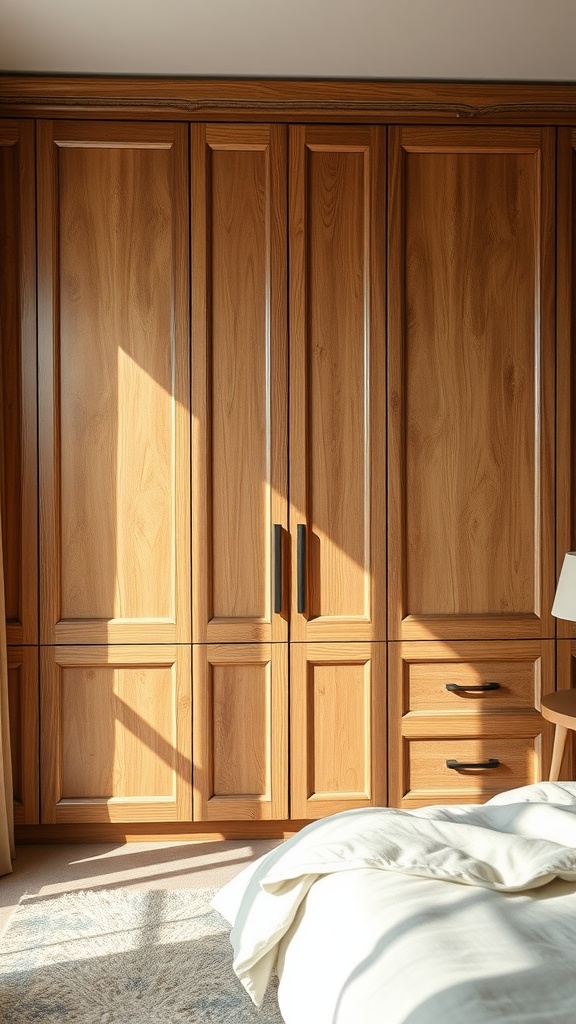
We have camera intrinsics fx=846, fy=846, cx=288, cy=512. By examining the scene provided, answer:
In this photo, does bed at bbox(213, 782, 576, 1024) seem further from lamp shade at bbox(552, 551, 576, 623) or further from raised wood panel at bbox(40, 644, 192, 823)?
raised wood panel at bbox(40, 644, 192, 823)

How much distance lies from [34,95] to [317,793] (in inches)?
108

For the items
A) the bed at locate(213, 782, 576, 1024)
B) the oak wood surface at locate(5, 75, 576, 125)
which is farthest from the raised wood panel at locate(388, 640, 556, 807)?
the oak wood surface at locate(5, 75, 576, 125)

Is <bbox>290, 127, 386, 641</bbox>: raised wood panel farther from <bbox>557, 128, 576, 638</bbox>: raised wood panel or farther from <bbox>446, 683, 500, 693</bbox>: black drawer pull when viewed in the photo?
<bbox>557, 128, 576, 638</bbox>: raised wood panel

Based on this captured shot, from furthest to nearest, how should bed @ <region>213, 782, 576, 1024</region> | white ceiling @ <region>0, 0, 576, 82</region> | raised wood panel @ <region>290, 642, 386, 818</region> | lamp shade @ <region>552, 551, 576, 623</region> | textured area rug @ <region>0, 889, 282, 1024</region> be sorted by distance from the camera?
1. raised wood panel @ <region>290, 642, 386, 818</region>
2. lamp shade @ <region>552, 551, 576, 623</region>
3. white ceiling @ <region>0, 0, 576, 82</region>
4. textured area rug @ <region>0, 889, 282, 1024</region>
5. bed @ <region>213, 782, 576, 1024</region>

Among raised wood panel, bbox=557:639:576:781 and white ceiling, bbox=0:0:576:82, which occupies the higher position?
white ceiling, bbox=0:0:576:82

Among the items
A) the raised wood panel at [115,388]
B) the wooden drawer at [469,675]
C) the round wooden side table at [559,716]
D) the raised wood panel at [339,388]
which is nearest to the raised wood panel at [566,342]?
the wooden drawer at [469,675]

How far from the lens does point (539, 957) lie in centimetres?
123

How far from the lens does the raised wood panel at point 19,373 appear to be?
3.06 m

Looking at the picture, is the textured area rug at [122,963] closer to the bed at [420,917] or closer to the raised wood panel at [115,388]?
the bed at [420,917]

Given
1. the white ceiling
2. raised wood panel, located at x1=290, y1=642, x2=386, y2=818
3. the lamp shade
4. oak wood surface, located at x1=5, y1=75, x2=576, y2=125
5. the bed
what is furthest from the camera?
raised wood panel, located at x1=290, y1=642, x2=386, y2=818

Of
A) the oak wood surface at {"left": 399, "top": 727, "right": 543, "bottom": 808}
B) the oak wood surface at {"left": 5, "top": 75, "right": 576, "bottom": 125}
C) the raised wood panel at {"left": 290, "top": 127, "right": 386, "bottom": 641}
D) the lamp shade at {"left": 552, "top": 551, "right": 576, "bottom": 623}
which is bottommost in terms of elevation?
the oak wood surface at {"left": 399, "top": 727, "right": 543, "bottom": 808}

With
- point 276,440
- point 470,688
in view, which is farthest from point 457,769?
point 276,440

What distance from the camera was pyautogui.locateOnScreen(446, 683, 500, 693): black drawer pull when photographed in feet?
10.4

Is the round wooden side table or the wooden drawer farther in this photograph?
the wooden drawer
